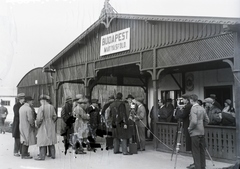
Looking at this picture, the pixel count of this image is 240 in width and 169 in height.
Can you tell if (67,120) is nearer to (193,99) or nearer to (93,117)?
(93,117)

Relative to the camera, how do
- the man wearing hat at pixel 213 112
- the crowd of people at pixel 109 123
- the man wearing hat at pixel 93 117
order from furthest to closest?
the man wearing hat at pixel 93 117, the crowd of people at pixel 109 123, the man wearing hat at pixel 213 112

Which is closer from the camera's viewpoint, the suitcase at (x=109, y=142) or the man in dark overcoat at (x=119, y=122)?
the man in dark overcoat at (x=119, y=122)

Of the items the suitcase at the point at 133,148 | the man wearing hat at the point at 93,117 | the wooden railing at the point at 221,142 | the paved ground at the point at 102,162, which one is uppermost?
the man wearing hat at the point at 93,117

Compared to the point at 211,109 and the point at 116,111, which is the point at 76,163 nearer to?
the point at 116,111

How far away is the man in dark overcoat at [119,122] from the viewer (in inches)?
371

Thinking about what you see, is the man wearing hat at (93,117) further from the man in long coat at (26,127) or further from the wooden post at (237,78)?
the wooden post at (237,78)

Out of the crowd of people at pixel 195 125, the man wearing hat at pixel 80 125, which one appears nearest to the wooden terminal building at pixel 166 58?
the crowd of people at pixel 195 125

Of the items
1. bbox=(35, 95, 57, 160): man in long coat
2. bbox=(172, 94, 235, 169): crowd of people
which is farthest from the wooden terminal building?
bbox=(35, 95, 57, 160): man in long coat

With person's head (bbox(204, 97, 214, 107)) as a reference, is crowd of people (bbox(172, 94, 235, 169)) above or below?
below

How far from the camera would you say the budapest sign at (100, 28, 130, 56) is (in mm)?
11570

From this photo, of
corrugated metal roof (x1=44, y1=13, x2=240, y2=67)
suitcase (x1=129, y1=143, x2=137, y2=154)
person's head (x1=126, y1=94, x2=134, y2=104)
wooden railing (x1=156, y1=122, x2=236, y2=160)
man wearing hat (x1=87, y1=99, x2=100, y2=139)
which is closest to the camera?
corrugated metal roof (x1=44, y1=13, x2=240, y2=67)

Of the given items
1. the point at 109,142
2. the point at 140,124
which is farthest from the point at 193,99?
the point at 109,142

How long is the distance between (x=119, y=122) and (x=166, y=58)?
271 cm

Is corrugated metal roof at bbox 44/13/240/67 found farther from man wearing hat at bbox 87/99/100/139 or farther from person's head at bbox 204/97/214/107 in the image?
man wearing hat at bbox 87/99/100/139
